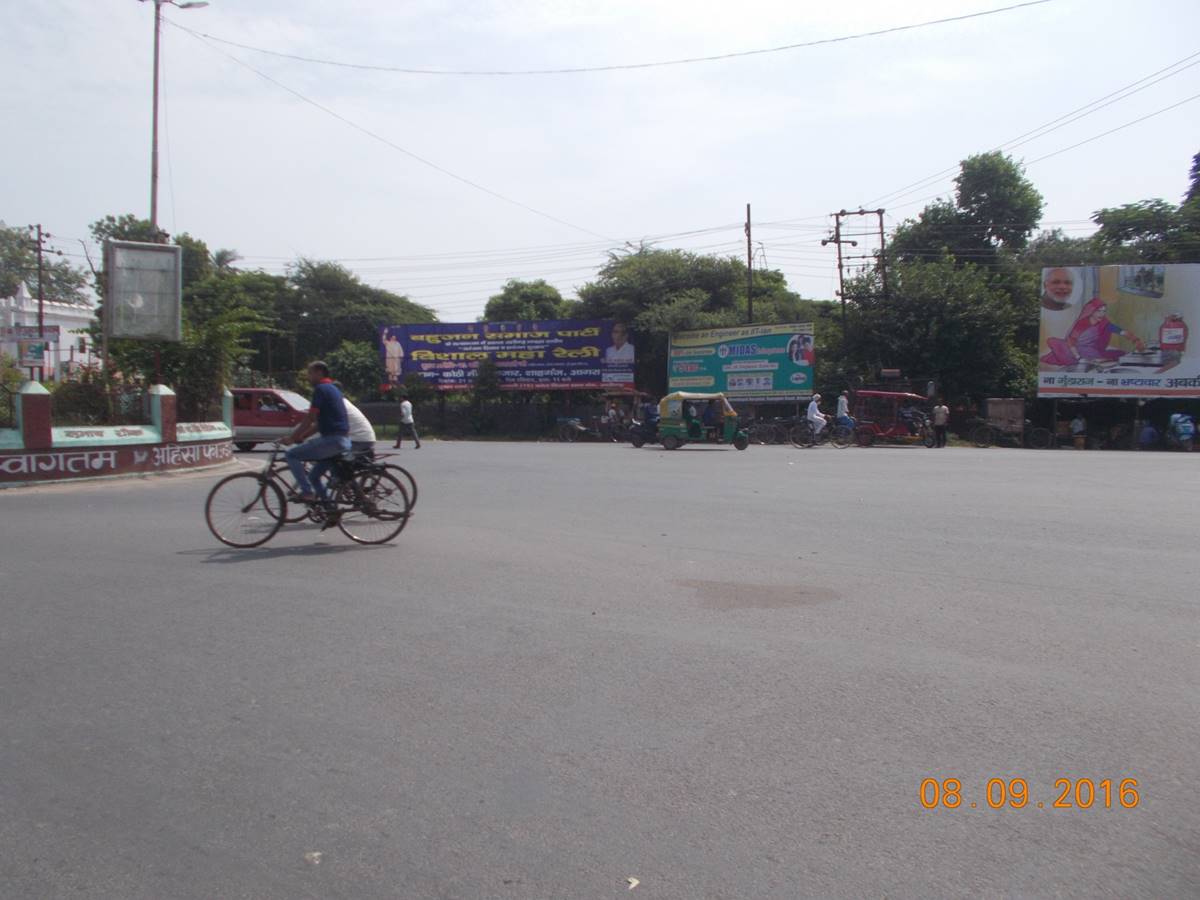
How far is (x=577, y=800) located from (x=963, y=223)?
50151 mm

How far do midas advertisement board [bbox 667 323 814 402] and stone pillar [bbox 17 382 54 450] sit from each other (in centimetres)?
2469

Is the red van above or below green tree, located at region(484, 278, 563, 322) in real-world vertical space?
below

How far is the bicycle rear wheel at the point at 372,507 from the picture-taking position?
28.5 ft

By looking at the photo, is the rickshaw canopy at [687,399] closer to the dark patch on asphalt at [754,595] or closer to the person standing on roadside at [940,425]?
the person standing on roadside at [940,425]

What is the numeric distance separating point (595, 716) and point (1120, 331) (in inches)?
1289

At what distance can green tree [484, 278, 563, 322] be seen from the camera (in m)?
53.8

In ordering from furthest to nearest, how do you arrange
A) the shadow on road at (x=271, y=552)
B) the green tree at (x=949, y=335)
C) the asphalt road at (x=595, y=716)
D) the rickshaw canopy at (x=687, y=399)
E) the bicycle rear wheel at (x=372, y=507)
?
the green tree at (x=949, y=335), the rickshaw canopy at (x=687, y=399), the bicycle rear wheel at (x=372, y=507), the shadow on road at (x=271, y=552), the asphalt road at (x=595, y=716)

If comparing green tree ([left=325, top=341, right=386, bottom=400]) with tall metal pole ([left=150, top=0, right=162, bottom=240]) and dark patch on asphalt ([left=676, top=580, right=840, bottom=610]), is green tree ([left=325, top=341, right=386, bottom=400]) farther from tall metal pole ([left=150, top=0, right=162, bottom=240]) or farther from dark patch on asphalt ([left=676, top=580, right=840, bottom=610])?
dark patch on asphalt ([left=676, top=580, right=840, bottom=610])

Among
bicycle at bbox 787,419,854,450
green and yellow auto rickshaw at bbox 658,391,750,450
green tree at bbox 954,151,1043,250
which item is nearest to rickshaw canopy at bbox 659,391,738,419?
green and yellow auto rickshaw at bbox 658,391,750,450

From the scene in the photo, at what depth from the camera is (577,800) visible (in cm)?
345

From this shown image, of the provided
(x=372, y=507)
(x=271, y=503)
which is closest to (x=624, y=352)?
(x=372, y=507)

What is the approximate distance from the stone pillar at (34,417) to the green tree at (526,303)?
38.9m

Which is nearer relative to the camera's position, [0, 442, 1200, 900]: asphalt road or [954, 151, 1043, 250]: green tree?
[0, 442, 1200, 900]: asphalt road
